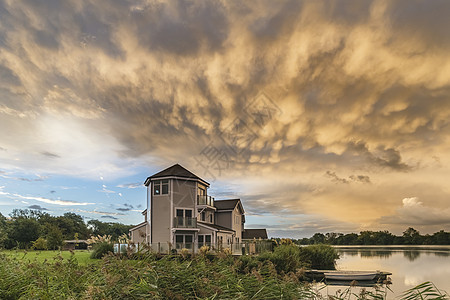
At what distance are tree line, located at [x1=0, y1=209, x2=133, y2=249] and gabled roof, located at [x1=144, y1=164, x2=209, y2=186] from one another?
904 centimetres

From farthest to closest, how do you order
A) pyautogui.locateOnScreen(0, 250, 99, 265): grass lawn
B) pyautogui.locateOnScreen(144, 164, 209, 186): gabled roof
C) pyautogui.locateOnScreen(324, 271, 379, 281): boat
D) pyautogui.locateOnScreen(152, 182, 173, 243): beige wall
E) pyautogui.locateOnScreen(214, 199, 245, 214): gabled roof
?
1. pyautogui.locateOnScreen(214, 199, 245, 214): gabled roof
2. pyautogui.locateOnScreen(144, 164, 209, 186): gabled roof
3. pyautogui.locateOnScreen(152, 182, 173, 243): beige wall
4. pyautogui.locateOnScreen(324, 271, 379, 281): boat
5. pyautogui.locateOnScreen(0, 250, 99, 265): grass lawn

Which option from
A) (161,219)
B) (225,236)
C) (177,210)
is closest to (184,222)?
(177,210)

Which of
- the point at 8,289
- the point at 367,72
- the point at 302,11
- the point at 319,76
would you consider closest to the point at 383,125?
the point at 367,72

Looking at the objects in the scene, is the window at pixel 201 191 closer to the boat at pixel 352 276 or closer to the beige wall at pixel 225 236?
the beige wall at pixel 225 236

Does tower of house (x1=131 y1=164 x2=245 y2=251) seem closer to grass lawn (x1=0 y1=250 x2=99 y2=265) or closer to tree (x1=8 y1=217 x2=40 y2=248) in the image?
grass lawn (x1=0 y1=250 x2=99 y2=265)

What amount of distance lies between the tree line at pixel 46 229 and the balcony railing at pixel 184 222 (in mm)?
8996

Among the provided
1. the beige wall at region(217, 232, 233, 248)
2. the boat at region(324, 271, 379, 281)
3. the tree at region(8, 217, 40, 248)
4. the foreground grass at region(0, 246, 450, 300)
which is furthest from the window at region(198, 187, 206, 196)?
the foreground grass at region(0, 246, 450, 300)

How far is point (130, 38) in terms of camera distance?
671 inches

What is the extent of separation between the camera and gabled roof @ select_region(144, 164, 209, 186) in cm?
3300

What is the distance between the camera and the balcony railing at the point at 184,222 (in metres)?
32.4

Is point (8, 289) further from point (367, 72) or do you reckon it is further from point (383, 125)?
point (383, 125)

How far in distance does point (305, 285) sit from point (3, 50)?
16.9 m

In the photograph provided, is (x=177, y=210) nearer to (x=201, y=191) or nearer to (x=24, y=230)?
(x=201, y=191)

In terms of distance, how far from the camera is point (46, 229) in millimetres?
45375
